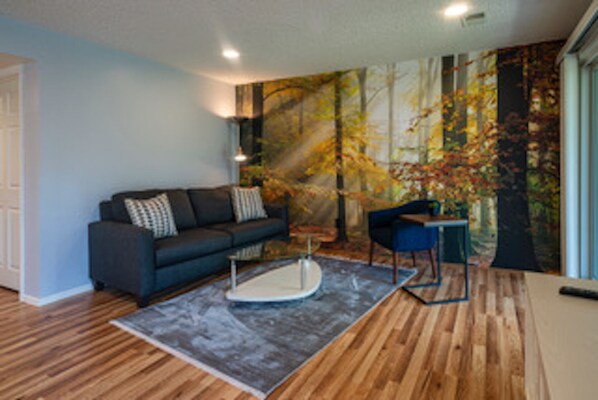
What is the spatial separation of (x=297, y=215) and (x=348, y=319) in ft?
8.67

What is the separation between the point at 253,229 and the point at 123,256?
1423 millimetres

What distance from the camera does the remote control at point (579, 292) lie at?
1189mm

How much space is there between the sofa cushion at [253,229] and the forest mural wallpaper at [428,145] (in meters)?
0.76

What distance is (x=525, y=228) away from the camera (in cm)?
366

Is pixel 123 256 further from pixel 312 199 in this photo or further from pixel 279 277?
pixel 312 199

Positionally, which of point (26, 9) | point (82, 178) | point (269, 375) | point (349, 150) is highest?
point (26, 9)

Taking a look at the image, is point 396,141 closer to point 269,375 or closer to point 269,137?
point 269,137

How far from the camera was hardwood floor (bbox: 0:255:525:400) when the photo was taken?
5.70ft

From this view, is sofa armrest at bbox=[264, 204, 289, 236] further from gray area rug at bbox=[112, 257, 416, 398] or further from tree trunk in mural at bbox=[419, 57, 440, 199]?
tree trunk in mural at bbox=[419, 57, 440, 199]

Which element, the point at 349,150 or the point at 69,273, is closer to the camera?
the point at 69,273

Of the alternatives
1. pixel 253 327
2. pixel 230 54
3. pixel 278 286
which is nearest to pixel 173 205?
pixel 278 286

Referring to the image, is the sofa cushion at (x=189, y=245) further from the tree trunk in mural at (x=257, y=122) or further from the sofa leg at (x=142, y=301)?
the tree trunk in mural at (x=257, y=122)

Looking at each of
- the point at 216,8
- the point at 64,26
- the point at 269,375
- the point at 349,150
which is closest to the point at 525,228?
the point at 349,150

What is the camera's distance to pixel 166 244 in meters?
3.00
